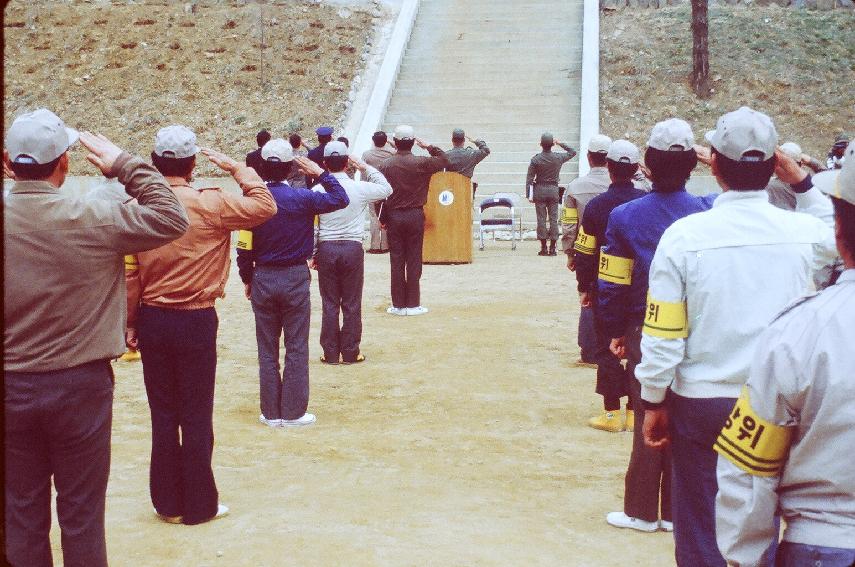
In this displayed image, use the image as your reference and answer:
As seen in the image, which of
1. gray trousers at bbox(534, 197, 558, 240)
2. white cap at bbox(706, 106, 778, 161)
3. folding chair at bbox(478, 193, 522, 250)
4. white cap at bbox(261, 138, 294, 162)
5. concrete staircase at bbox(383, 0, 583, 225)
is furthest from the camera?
concrete staircase at bbox(383, 0, 583, 225)

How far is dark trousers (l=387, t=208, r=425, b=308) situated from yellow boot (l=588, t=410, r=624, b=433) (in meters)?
5.28

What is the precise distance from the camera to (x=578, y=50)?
26.0 meters

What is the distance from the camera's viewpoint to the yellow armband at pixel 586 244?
6.71m

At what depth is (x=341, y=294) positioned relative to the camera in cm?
1034

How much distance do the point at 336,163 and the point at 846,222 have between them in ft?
24.0

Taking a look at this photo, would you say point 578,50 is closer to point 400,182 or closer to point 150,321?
point 400,182

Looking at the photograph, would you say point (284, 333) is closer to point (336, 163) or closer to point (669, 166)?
point (336, 163)

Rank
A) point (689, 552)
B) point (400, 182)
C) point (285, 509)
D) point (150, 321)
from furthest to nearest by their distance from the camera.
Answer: point (400, 182) → point (285, 509) → point (150, 321) → point (689, 552)

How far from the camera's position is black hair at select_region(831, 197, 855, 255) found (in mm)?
2473

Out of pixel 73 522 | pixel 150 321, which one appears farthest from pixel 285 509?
pixel 73 522

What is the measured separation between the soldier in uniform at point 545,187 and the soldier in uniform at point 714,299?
14.3 metres

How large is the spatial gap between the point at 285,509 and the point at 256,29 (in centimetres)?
2283

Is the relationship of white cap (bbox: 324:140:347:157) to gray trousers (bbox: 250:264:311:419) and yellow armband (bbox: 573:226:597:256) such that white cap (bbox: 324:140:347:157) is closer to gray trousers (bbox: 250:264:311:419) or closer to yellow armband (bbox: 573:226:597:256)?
gray trousers (bbox: 250:264:311:419)

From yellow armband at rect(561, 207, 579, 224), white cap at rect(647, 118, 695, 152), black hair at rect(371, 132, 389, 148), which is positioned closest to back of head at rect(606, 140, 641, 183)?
white cap at rect(647, 118, 695, 152)
